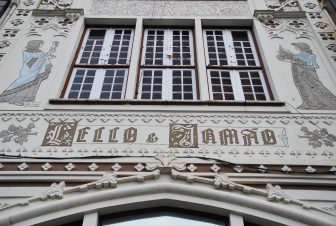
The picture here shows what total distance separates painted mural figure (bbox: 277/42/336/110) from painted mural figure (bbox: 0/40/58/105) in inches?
183

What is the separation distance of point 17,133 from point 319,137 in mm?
4838

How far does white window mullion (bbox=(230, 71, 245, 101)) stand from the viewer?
30.5 ft

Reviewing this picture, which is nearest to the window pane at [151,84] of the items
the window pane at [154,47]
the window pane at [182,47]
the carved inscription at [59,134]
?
the window pane at [154,47]

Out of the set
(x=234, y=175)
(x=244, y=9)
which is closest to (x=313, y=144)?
(x=234, y=175)

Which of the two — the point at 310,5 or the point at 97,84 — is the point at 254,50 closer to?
the point at 310,5

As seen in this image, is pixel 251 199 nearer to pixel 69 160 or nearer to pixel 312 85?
pixel 69 160

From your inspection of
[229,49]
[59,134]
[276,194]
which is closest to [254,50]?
[229,49]

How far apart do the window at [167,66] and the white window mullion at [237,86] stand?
77 centimetres

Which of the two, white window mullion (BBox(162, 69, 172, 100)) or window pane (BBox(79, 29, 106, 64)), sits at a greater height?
window pane (BBox(79, 29, 106, 64))

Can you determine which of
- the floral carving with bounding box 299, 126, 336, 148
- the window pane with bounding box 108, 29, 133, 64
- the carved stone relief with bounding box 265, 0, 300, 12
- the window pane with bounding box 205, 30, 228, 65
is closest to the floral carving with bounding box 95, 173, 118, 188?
the floral carving with bounding box 299, 126, 336, 148

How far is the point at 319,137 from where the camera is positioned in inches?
312

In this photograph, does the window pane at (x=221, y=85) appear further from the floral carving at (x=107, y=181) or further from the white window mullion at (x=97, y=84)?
the floral carving at (x=107, y=181)

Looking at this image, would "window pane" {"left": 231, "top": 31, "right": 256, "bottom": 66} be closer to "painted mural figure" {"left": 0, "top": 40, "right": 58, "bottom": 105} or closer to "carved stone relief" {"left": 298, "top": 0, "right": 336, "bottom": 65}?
"carved stone relief" {"left": 298, "top": 0, "right": 336, "bottom": 65}

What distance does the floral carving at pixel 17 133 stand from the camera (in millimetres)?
7829
